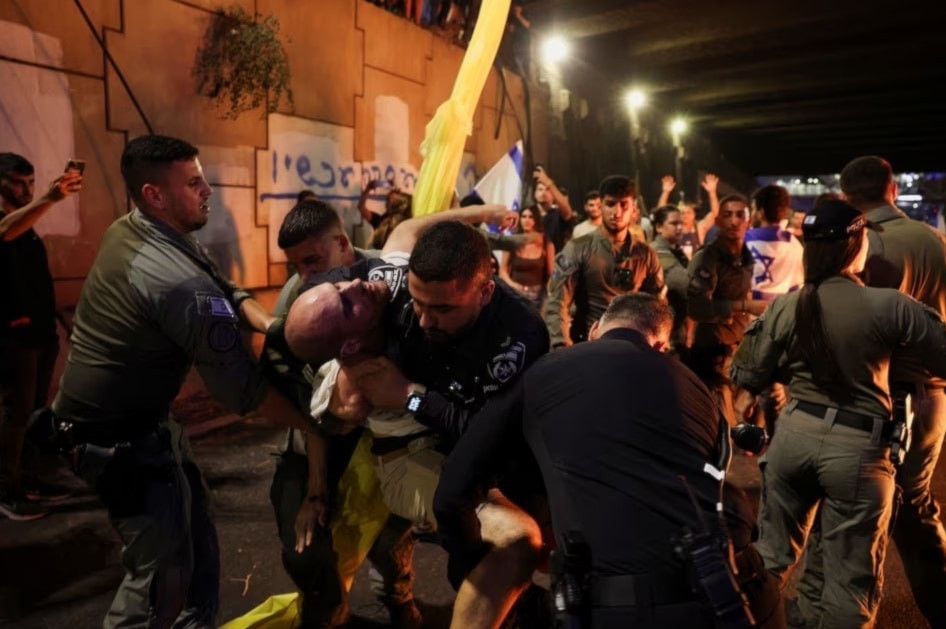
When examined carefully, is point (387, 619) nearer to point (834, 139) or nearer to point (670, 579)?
point (670, 579)

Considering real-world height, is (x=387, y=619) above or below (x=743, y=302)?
below

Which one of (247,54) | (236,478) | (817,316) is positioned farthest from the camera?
(247,54)

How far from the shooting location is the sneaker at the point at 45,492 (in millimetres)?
4688

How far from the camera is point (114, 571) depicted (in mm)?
3873

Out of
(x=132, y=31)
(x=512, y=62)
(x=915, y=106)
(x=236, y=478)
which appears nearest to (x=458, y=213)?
(x=236, y=478)

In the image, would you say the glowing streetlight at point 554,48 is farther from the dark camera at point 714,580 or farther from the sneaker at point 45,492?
the dark camera at point 714,580

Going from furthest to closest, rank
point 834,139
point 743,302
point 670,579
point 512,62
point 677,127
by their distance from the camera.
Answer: point 834,139 → point 677,127 → point 512,62 → point 743,302 → point 670,579

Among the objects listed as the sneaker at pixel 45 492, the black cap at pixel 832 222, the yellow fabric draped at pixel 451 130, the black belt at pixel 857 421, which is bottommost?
the sneaker at pixel 45 492

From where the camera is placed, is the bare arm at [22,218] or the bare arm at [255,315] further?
the bare arm at [22,218]

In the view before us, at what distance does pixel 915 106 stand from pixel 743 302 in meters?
16.5

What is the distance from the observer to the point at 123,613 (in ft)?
8.21

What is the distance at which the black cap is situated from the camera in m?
2.89

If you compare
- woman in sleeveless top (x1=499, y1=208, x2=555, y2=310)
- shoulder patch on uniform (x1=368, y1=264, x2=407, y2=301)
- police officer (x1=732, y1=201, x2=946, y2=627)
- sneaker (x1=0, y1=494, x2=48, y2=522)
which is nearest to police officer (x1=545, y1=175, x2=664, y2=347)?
woman in sleeveless top (x1=499, y1=208, x2=555, y2=310)

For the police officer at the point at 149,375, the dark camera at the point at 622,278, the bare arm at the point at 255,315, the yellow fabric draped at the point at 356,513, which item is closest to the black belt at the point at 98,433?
the police officer at the point at 149,375
